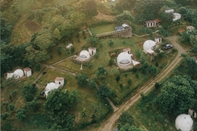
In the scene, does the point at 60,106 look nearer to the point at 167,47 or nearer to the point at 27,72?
the point at 27,72

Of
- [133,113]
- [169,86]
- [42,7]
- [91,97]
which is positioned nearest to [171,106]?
[169,86]

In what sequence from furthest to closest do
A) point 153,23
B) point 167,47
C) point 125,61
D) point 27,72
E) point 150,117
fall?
point 153,23 → point 167,47 → point 27,72 → point 125,61 → point 150,117

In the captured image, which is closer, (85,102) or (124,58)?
(85,102)

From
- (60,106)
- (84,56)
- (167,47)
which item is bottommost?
(60,106)

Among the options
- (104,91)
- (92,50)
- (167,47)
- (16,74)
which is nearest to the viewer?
(104,91)

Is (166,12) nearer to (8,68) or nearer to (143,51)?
(143,51)

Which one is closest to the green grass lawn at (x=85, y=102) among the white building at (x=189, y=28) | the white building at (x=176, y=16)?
the white building at (x=189, y=28)

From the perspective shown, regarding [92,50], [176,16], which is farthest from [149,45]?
[176,16]
